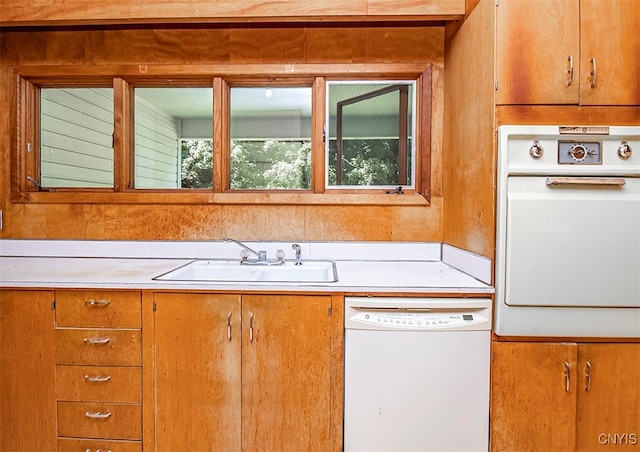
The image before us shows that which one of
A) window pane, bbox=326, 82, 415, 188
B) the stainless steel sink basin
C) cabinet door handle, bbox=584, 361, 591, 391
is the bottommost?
cabinet door handle, bbox=584, 361, 591, 391

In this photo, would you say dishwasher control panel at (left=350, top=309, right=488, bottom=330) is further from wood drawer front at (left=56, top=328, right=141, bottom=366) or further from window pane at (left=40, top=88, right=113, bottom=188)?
window pane at (left=40, top=88, right=113, bottom=188)

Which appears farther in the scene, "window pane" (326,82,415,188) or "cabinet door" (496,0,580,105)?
"window pane" (326,82,415,188)

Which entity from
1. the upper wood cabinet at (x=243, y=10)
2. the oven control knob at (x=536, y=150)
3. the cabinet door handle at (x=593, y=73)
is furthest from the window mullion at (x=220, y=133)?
the cabinet door handle at (x=593, y=73)

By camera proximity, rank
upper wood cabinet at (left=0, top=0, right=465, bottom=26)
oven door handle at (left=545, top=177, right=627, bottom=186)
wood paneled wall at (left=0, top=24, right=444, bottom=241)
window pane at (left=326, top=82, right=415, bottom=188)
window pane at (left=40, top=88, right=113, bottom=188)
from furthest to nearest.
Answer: window pane at (left=40, top=88, right=113, bottom=188), window pane at (left=326, top=82, right=415, bottom=188), wood paneled wall at (left=0, top=24, right=444, bottom=241), upper wood cabinet at (left=0, top=0, right=465, bottom=26), oven door handle at (left=545, top=177, right=627, bottom=186)

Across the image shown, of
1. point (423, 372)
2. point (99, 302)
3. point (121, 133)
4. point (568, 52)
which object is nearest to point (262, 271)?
point (99, 302)

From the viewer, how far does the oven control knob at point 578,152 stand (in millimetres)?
1404

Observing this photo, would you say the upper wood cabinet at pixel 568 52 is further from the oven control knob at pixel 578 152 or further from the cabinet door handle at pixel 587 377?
the cabinet door handle at pixel 587 377

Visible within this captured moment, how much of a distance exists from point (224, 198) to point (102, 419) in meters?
1.25

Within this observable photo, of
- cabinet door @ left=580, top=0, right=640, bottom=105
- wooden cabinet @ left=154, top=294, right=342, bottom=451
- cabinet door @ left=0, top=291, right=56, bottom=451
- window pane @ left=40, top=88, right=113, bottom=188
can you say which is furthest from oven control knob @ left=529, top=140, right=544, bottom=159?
window pane @ left=40, top=88, right=113, bottom=188

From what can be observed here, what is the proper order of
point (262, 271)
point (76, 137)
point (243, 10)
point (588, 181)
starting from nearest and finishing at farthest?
point (588, 181), point (243, 10), point (262, 271), point (76, 137)

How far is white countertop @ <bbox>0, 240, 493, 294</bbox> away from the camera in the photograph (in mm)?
1494

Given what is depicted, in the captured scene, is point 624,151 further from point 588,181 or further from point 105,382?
point 105,382

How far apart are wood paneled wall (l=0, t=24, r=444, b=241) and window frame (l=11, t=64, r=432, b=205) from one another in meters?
0.05

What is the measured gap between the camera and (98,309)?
4.98 feet
